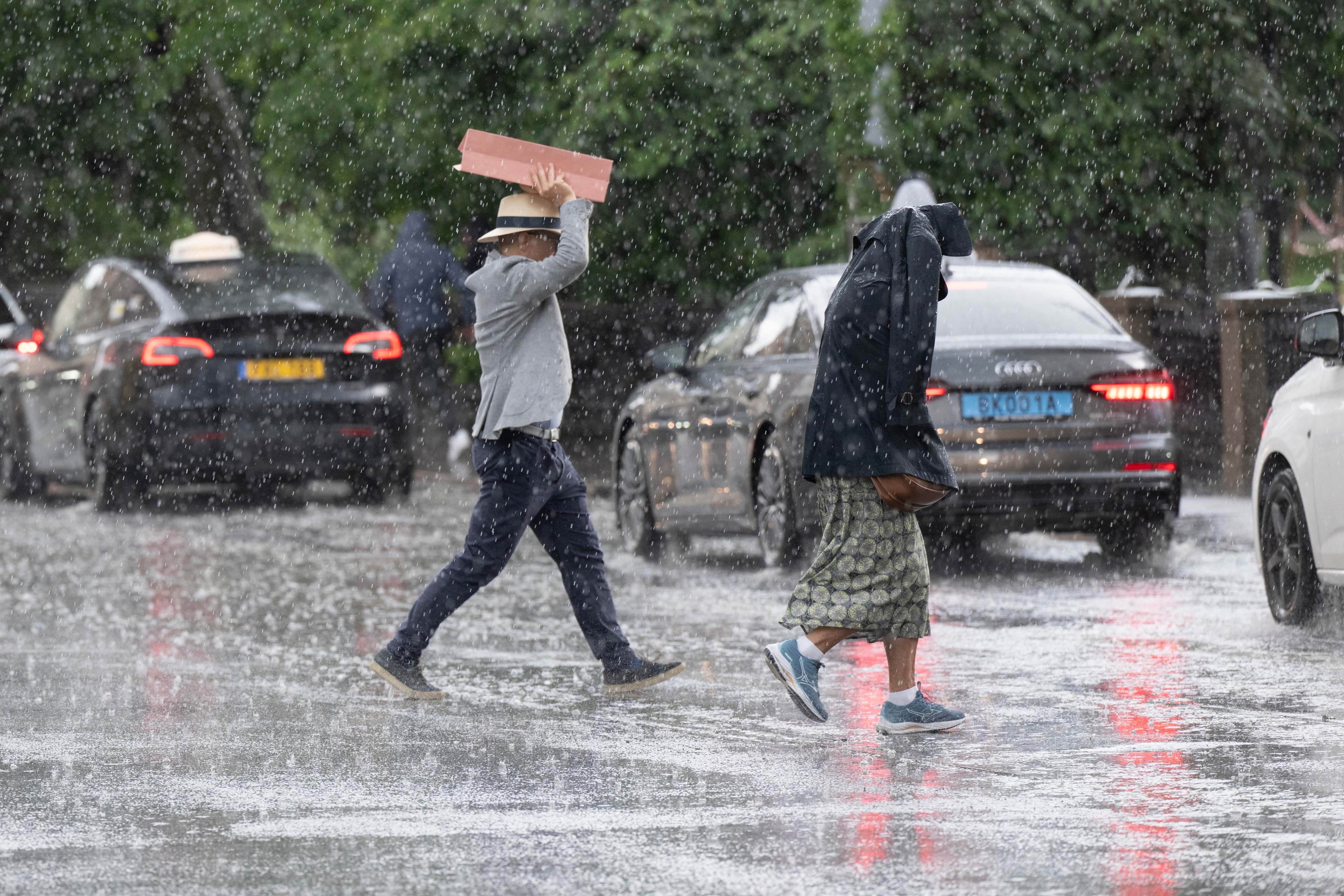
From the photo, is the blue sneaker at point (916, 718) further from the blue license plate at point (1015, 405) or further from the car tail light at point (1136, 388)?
the car tail light at point (1136, 388)

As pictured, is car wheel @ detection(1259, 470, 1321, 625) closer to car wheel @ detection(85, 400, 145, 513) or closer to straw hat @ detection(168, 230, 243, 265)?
car wheel @ detection(85, 400, 145, 513)

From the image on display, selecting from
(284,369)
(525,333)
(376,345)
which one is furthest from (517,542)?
(376,345)

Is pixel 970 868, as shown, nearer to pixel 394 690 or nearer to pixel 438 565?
pixel 394 690

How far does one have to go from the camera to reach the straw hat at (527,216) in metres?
7.93

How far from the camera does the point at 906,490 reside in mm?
7020

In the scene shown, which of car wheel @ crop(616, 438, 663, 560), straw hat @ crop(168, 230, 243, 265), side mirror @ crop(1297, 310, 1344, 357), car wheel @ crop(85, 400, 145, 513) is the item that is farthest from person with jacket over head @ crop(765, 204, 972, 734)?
straw hat @ crop(168, 230, 243, 265)

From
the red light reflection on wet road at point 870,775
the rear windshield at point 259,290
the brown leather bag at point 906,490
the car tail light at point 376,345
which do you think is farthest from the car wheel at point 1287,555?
the rear windshield at point 259,290

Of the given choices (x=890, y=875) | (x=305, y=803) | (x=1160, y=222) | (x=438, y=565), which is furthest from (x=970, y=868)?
(x=1160, y=222)

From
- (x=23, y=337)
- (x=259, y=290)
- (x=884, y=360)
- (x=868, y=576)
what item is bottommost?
(x=868, y=576)

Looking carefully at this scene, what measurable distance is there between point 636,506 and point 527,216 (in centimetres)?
560

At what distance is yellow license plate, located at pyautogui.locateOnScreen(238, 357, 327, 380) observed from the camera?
51.3 ft

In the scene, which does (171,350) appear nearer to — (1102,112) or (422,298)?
(422,298)

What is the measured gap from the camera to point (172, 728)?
7234mm

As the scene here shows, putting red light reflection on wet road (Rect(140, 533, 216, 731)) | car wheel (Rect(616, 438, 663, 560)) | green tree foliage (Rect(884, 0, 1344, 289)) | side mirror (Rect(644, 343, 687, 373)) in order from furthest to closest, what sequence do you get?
green tree foliage (Rect(884, 0, 1344, 289))
car wheel (Rect(616, 438, 663, 560))
side mirror (Rect(644, 343, 687, 373))
red light reflection on wet road (Rect(140, 533, 216, 731))
